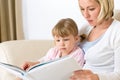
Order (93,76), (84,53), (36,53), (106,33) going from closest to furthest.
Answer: (93,76) < (106,33) < (84,53) < (36,53)

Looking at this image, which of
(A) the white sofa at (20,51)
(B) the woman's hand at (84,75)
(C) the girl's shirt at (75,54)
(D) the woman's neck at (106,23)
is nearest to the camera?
(B) the woman's hand at (84,75)

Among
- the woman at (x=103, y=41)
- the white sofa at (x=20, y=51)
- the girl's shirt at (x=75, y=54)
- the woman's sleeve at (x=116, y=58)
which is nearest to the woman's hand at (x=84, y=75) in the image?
the woman at (x=103, y=41)

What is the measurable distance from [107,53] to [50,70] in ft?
1.13

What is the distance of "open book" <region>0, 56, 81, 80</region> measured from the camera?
3.80ft

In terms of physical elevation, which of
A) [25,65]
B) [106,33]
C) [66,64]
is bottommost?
[25,65]

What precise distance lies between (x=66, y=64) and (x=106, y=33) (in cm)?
30

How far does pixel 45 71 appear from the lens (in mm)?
1183

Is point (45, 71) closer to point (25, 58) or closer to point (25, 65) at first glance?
point (25, 65)

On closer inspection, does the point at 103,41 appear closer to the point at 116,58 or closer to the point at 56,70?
the point at 116,58

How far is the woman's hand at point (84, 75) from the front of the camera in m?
1.15

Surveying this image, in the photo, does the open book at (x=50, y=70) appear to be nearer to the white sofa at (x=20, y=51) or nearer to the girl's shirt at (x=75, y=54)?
the girl's shirt at (x=75, y=54)

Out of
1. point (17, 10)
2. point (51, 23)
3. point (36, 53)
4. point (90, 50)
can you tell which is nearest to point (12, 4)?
point (17, 10)

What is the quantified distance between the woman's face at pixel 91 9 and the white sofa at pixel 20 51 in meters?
0.54

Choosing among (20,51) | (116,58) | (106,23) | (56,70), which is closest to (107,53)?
(116,58)
